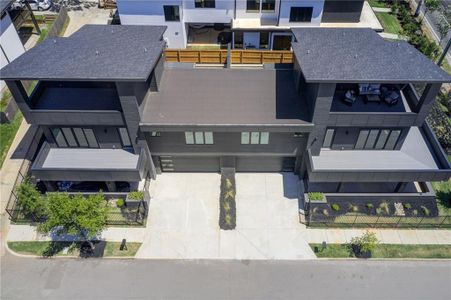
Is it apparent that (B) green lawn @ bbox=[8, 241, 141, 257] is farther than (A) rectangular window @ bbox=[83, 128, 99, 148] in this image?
No

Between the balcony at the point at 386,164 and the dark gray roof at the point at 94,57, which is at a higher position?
the dark gray roof at the point at 94,57

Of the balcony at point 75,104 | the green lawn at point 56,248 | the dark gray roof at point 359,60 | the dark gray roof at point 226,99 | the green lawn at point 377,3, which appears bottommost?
the green lawn at point 56,248

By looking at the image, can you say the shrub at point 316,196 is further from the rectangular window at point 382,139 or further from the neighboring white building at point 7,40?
the neighboring white building at point 7,40

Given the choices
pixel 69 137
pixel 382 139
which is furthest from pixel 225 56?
pixel 382 139

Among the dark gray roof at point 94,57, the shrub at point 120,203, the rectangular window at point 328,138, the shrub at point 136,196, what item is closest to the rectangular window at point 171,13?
the dark gray roof at point 94,57

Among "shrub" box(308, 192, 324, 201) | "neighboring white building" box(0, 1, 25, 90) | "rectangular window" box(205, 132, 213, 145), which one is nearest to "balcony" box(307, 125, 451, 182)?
"shrub" box(308, 192, 324, 201)

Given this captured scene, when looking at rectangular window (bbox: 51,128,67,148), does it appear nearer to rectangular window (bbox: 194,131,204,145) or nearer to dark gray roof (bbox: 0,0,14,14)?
rectangular window (bbox: 194,131,204,145)
